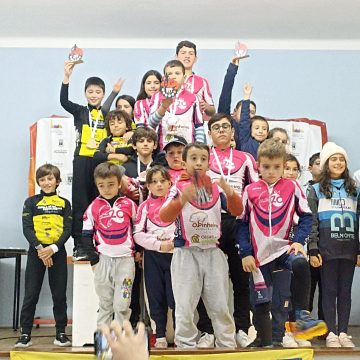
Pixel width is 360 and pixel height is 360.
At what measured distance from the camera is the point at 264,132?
490cm

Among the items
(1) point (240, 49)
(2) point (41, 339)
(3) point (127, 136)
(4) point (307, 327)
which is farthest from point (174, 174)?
(2) point (41, 339)

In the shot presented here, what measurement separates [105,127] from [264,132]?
1125 millimetres

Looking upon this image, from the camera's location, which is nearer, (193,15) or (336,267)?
(336,267)

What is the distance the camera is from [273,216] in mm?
3760

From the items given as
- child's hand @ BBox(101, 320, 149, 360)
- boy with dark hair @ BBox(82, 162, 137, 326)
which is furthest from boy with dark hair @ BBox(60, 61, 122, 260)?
child's hand @ BBox(101, 320, 149, 360)

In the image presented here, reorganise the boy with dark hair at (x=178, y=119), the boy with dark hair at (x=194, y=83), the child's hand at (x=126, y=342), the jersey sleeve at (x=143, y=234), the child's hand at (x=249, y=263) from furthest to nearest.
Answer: the boy with dark hair at (x=194, y=83), the boy with dark hair at (x=178, y=119), the jersey sleeve at (x=143, y=234), the child's hand at (x=249, y=263), the child's hand at (x=126, y=342)

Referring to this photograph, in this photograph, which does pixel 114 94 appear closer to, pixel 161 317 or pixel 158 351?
pixel 161 317

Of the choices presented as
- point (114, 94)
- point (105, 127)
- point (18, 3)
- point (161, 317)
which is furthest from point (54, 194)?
point (18, 3)

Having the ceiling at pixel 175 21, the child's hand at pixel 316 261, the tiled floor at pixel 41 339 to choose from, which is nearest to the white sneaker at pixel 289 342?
the tiled floor at pixel 41 339

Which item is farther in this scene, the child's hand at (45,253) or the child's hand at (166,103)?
the child's hand at (45,253)

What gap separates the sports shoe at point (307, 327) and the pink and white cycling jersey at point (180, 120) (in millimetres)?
1443

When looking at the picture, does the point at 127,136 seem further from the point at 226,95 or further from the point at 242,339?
the point at 242,339

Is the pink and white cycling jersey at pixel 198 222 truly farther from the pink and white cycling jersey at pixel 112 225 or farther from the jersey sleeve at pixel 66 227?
the jersey sleeve at pixel 66 227

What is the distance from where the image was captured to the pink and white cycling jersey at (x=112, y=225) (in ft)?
13.7
